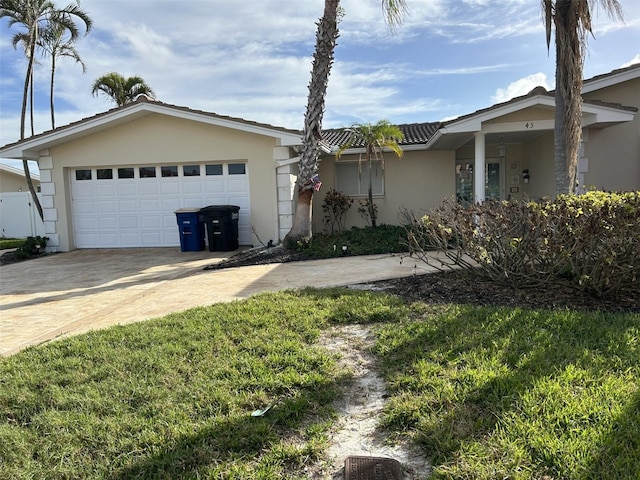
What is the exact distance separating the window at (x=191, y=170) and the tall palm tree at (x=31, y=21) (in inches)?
219

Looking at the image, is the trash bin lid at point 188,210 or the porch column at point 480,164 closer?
the porch column at point 480,164

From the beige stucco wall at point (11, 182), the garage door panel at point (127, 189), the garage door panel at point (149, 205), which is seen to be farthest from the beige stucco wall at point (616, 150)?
the beige stucco wall at point (11, 182)

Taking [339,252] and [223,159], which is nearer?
[339,252]

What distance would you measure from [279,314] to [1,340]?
10.5ft

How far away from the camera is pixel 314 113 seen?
34.3 ft

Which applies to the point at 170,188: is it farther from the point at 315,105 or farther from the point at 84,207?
the point at 315,105

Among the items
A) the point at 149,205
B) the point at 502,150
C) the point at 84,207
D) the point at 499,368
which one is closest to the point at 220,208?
the point at 149,205

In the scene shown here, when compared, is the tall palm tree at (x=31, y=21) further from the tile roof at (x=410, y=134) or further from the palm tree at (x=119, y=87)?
the tile roof at (x=410, y=134)

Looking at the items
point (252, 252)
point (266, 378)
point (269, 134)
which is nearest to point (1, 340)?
point (266, 378)

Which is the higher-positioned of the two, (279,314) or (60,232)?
(60,232)

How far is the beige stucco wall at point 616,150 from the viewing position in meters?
11.6

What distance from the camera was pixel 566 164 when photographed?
8289mm

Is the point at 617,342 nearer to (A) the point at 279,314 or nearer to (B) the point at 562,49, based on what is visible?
(A) the point at 279,314

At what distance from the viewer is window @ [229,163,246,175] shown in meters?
12.4
